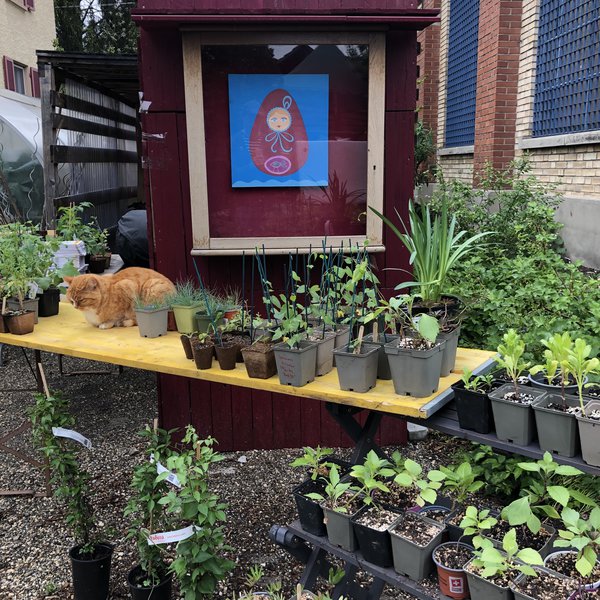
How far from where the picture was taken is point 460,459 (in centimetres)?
390

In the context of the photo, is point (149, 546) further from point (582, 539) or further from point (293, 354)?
point (582, 539)

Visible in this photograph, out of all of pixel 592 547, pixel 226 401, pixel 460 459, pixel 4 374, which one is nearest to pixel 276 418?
pixel 226 401

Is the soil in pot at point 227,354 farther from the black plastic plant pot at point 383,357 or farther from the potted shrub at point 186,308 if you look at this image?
the black plastic plant pot at point 383,357

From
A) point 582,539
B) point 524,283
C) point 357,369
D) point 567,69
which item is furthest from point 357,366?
point 567,69

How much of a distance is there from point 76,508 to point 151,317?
3.21ft

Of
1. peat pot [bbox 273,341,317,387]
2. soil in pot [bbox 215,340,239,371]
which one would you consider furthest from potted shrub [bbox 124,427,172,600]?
peat pot [bbox 273,341,317,387]

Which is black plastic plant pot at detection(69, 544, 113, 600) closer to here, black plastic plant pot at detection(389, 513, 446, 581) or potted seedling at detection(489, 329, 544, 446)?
black plastic plant pot at detection(389, 513, 446, 581)

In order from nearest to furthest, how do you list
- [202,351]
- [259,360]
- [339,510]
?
[339,510] < [259,360] < [202,351]

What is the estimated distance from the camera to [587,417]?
1.92 metres

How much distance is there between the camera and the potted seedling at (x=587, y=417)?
1.89 m

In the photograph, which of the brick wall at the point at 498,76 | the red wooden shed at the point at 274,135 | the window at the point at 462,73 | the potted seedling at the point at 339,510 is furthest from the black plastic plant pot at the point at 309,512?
the window at the point at 462,73

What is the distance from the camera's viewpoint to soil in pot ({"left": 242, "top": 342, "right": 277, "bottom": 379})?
8.23ft

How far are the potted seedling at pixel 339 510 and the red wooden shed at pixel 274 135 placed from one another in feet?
5.86

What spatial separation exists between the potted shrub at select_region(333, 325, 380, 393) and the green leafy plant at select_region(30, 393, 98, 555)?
147 cm
